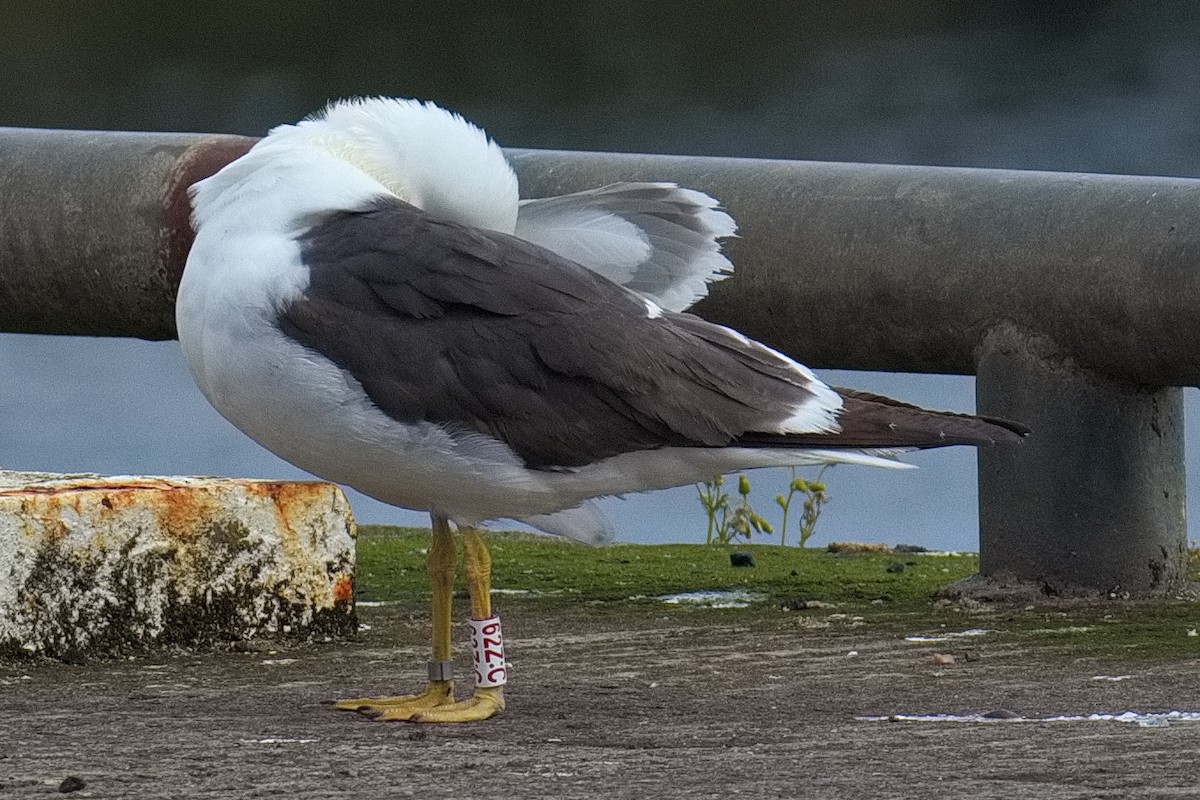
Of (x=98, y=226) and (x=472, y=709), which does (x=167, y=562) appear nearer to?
(x=472, y=709)

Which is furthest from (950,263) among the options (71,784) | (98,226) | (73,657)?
(71,784)

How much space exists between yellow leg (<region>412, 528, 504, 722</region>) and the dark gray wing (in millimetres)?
405

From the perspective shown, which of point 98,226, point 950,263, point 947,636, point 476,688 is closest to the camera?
point 476,688

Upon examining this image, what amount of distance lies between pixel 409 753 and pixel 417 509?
676 millimetres

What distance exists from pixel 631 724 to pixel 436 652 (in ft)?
1.75

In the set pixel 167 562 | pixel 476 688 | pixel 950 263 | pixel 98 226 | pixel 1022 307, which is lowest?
pixel 476 688

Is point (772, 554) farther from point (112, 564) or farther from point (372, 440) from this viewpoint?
point (372, 440)

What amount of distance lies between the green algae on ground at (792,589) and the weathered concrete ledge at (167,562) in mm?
903

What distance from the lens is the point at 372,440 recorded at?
158 inches

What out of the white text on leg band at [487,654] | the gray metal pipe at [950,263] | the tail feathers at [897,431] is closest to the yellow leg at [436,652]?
the white text on leg band at [487,654]

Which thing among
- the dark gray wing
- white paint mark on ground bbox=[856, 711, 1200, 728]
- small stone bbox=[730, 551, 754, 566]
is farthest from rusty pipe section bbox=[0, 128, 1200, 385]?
the dark gray wing

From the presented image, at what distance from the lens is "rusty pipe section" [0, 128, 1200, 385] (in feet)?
19.9

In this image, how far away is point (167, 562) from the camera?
5.31m

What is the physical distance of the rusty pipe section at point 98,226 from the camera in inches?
284
